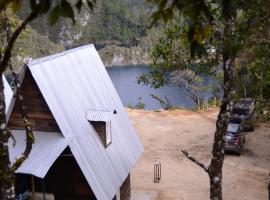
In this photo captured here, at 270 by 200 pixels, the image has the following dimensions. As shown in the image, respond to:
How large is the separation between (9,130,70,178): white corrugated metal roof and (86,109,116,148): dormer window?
5.02ft

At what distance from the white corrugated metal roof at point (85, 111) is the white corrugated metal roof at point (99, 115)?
162 mm

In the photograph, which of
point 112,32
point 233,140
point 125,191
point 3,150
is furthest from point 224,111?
point 112,32

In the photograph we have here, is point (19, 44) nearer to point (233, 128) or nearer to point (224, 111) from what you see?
point (233, 128)

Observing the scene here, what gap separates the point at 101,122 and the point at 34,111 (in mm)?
2198

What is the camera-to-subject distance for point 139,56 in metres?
120

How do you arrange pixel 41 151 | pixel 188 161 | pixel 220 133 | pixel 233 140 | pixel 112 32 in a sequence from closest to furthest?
pixel 220 133 → pixel 41 151 → pixel 188 161 → pixel 233 140 → pixel 112 32

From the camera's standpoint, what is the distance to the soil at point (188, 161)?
19766mm

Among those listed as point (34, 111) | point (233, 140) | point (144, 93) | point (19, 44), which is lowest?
point (144, 93)

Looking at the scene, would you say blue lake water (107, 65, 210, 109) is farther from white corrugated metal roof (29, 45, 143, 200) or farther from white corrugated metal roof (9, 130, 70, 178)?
white corrugated metal roof (9, 130, 70, 178)

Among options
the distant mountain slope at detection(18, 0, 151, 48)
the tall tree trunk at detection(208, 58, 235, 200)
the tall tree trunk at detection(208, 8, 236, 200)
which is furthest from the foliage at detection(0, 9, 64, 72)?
the distant mountain slope at detection(18, 0, 151, 48)

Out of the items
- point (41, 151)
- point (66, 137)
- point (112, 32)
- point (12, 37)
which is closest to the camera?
point (12, 37)

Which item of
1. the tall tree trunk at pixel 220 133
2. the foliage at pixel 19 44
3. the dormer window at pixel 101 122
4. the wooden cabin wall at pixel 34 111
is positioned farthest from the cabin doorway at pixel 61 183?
the tall tree trunk at pixel 220 133

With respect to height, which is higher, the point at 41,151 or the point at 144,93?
the point at 41,151

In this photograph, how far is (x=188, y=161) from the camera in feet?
77.5
